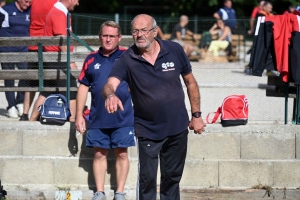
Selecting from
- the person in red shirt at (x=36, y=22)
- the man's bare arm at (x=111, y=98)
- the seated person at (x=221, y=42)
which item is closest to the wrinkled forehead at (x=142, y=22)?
the man's bare arm at (x=111, y=98)

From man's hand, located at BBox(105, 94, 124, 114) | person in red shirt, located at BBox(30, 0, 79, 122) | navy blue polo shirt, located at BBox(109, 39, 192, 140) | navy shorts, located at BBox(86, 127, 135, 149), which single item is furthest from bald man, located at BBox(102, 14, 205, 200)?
person in red shirt, located at BBox(30, 0, 79, 122)

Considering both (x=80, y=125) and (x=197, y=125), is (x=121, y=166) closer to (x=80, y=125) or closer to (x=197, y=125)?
(x=80, y=125)

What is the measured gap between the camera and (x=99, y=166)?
8.08 m

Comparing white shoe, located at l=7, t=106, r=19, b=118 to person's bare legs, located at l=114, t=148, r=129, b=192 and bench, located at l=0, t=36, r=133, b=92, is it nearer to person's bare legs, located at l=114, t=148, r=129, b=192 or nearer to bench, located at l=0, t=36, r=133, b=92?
bench, located at l=0, t=36, r=133, b=92

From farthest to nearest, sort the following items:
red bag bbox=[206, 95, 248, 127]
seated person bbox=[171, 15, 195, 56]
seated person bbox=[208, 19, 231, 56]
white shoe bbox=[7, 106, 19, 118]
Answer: seated person bbox=[208, 19, 231, 56] → seated person bbox=[171, 15, 195, 56] → white shoe bbox=[7, 106, 19, 118] → red bag bbox=[206, 95, 248, 127]

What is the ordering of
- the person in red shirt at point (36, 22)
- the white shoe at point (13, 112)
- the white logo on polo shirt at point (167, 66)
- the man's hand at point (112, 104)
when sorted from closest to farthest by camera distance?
the man's hand at point (112, 104)
the white logo on polo shirt at point (167, 66)
the person in red shirt at point (36, 22)
the white shoe at point (13, 112)

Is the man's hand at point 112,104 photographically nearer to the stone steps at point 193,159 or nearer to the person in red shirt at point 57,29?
the stone steps at point 193,159

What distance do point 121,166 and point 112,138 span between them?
35 cm

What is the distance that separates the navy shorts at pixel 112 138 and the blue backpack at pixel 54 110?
57 cm

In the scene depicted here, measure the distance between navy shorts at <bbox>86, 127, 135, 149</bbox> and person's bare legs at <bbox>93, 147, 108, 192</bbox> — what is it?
0.39 ft

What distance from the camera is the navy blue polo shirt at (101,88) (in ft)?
25.7

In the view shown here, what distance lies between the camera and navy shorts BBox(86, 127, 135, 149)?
7.91 meters

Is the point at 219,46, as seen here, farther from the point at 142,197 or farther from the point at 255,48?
the point at 142,197

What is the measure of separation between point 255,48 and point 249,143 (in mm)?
1175
